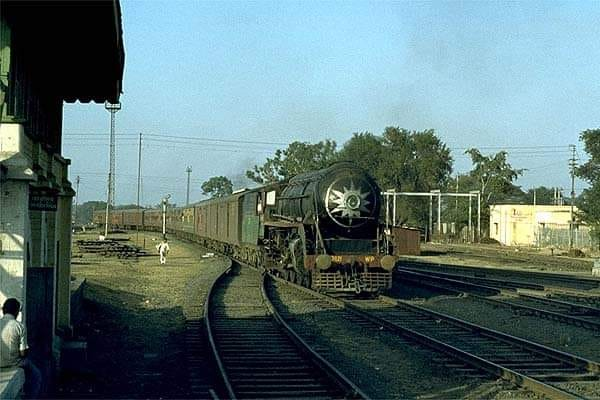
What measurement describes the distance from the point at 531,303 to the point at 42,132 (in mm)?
12639

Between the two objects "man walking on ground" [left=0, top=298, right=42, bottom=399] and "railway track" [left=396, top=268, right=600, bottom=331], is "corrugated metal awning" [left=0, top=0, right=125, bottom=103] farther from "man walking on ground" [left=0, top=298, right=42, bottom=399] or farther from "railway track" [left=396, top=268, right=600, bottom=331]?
"railway track" [left=396, top=268, right=600, bottom=331]

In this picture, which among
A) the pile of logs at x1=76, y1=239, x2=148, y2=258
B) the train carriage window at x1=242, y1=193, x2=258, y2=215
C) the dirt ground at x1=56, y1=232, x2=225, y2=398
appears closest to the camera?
the dirt ground at x1=56, y1=232, x2=225, y2=398

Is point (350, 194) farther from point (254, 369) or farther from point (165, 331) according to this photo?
point (254, 369)

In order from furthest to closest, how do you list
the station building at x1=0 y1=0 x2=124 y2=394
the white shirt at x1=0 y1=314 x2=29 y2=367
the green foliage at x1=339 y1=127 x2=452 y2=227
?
the green foliage at x1=339 y1=127 x2=452 y2=227, the station building at x1=0 y1=0 x2=124 y2=394, the white shirt at x1=0 y1=314 x2=29 y2=367

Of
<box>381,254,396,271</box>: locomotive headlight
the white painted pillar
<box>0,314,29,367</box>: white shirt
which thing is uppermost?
the white painted pillar

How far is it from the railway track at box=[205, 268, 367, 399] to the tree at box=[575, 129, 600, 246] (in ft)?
138

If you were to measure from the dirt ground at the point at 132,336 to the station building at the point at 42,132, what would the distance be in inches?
24.7

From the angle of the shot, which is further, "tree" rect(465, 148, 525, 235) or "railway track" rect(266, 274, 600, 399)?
"tree" rect(465, 148, 525, 235)

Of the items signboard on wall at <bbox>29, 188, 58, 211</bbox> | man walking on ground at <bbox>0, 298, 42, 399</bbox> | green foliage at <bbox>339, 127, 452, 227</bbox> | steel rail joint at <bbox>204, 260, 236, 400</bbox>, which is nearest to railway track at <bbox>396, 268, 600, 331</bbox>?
steel rail joint at <bbox>204, 260, 236, 400</bbox>

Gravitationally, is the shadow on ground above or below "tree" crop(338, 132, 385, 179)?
below

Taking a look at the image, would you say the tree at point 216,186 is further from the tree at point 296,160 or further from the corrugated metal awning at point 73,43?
the corrugated metal awning at point 73,43

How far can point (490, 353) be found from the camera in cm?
1256

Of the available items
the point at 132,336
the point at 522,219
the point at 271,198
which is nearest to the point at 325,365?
the point at 132,336

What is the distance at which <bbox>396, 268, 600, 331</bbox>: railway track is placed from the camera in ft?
54.5
